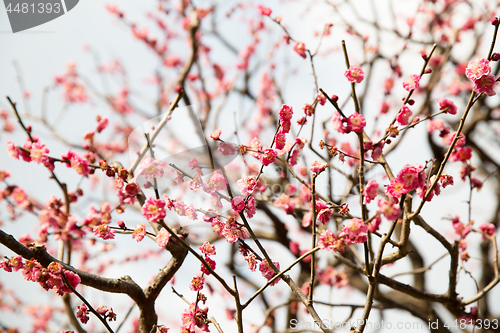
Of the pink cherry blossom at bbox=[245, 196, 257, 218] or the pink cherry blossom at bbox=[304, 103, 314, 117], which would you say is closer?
the pink cherry blossom at bbox=[245, 196, 257, 218]

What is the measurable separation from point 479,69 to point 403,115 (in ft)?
1.66

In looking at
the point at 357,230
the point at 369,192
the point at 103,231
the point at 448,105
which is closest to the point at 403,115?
the point at 448,105

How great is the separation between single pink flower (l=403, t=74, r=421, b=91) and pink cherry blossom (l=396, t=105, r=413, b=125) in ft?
0.44

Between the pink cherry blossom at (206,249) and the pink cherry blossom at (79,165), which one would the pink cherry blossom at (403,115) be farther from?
the pink cherry blossom at (79,165)

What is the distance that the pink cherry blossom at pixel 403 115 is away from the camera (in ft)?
7.33

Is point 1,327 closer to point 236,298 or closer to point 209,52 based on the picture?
point 236,298

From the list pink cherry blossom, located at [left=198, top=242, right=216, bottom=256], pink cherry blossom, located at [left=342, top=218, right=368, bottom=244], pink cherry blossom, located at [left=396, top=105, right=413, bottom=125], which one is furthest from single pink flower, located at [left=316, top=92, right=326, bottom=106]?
pink cherry blossom, located at [left=198, top=242, right=216, bottom=256]

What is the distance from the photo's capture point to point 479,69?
1.86m

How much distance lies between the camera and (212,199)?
2.12 metres

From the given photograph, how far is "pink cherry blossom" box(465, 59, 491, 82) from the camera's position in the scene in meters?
1.84

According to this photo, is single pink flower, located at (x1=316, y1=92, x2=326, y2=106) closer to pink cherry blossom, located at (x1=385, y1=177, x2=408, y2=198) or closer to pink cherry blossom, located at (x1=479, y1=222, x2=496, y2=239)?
pink cherry blossom, located at (x1=385, y1=177, x2=408, y2=198)

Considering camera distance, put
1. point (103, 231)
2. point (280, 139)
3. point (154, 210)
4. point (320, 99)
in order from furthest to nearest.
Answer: point (320, 99), point (280, 139), point (103, 231), point (154, 210)

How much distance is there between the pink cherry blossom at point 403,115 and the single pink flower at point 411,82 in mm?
133

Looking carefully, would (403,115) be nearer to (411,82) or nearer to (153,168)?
(411,82)
